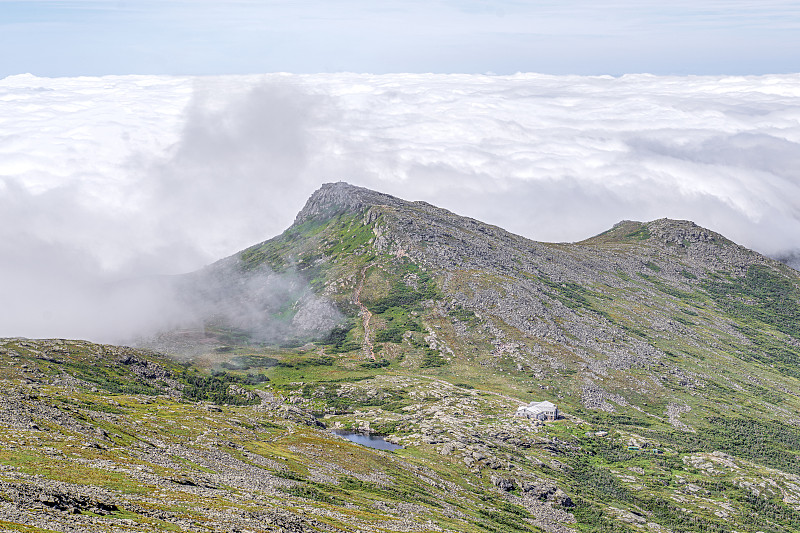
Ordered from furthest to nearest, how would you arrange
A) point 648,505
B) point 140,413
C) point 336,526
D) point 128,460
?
point 648,505 → point 140,413 → point 128,460 → point 336,526

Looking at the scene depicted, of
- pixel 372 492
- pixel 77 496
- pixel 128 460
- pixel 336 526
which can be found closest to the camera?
pixel 77 496

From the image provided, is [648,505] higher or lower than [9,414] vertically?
lower

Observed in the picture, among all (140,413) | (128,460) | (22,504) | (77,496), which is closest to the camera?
(22,504)

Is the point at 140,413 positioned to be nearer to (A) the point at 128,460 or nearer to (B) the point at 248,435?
(B) the point at 248,435

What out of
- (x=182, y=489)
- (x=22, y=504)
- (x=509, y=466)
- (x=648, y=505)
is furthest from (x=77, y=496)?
(x=648, y=505)

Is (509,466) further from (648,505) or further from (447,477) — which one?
(648,505)

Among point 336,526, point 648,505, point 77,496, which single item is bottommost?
point 648,505

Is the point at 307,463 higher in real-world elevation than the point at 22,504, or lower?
lower

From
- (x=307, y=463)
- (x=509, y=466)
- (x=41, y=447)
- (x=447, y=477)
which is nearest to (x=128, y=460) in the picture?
(x=41, y=447)

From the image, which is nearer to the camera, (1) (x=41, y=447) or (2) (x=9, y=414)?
(1) (x=41, y=447)
